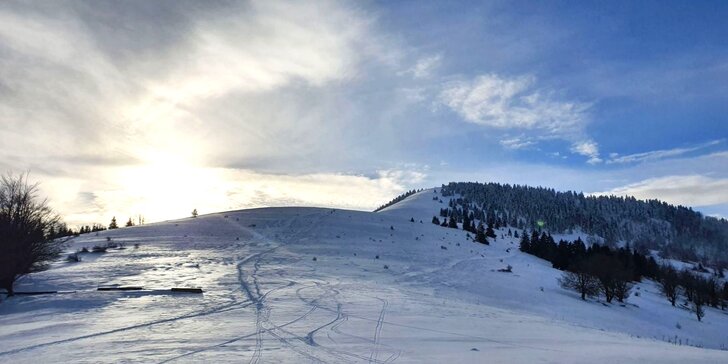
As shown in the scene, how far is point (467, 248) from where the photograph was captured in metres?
52.1

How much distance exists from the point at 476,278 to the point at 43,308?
27826 mm

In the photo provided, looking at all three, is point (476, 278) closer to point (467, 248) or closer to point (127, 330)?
point (467, 248)

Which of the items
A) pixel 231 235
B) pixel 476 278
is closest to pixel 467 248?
pixel 476 278

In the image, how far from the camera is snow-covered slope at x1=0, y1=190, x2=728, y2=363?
9.40m

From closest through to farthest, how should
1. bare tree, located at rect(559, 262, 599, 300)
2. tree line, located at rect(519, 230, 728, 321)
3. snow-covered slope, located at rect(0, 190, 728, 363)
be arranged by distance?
snow-covered slope, located at rect(0, 190, 728, 363) → bare tree, located at rect(559, 262, 599, 300) → tree line, located at rect(519, 230, 728, 321)

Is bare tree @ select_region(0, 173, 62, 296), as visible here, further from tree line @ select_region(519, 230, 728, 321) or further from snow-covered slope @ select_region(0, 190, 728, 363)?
tree line @ select_region(519, 230, 728, 321)

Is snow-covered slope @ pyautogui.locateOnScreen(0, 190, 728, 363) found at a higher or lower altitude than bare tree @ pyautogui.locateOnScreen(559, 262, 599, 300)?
higher

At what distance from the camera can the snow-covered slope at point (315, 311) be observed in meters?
9.40

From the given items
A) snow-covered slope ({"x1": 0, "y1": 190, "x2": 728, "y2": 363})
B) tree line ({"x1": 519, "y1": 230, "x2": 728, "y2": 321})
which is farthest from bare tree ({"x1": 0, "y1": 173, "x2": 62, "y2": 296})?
tree line ({"x1": 519, "y1": 230, "x2": 728, "y2": 321})

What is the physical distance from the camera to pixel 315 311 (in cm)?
1511

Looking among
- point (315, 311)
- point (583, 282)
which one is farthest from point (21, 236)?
point (583, 282)

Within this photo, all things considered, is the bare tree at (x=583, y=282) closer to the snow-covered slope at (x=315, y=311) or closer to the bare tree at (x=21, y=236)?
the snow-covered slope at (x=315, y=311)

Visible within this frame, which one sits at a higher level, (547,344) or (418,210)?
(418,210)

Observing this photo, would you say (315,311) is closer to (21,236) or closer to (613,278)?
(21,236)
